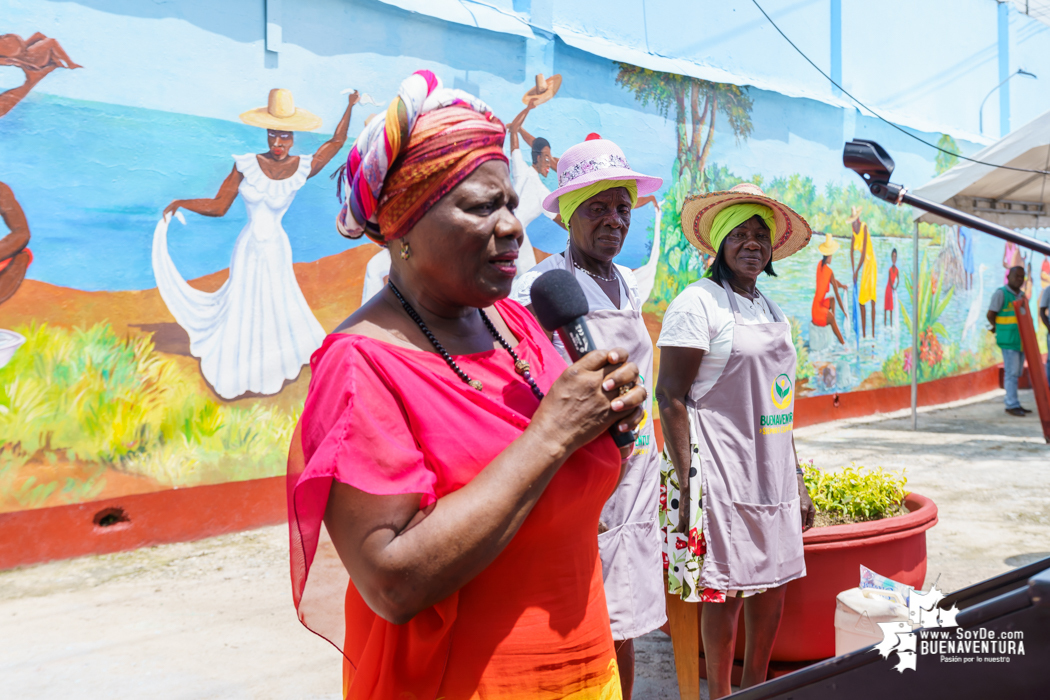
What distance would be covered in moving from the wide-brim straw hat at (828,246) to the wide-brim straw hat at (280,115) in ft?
23.2

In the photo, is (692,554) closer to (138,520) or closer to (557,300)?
(557,300)

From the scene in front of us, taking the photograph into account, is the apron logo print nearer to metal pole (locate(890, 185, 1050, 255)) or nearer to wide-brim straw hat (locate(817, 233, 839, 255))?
metal pole (locate(890, 185, 1050, 255))

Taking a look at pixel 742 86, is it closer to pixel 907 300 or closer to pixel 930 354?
pixel 907 300

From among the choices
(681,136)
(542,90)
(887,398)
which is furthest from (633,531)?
(887,398)

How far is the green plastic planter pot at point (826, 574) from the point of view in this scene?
3.23 metres

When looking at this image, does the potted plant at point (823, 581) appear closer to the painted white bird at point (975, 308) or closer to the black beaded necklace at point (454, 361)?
the black beaded necklace at point (454, 361)

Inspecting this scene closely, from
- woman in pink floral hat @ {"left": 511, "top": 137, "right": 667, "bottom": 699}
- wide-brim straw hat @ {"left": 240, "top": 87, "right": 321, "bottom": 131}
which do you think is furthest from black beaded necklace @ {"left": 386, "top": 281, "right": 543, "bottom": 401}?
wide-brim straw hat @ {"left": 240, "top": 87, "right": 321, "bottom": 131}

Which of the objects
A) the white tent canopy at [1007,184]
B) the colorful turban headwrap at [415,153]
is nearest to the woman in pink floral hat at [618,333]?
the colorful turban headwrap at [415,153]

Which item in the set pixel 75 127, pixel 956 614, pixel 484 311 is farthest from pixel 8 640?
pixel 956 614

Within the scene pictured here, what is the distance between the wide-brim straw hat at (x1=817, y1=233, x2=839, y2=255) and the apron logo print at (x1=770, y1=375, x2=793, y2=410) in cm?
802

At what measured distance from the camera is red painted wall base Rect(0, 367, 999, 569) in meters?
4.77

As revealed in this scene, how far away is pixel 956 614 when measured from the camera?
912 millimetres

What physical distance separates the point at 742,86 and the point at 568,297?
875 cm

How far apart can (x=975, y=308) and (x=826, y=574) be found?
12.7 meters
